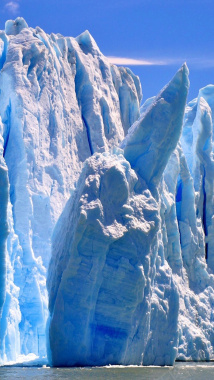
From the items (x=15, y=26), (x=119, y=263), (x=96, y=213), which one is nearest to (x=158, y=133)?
(x=96, y=213)

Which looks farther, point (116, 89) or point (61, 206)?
point (116, 89)

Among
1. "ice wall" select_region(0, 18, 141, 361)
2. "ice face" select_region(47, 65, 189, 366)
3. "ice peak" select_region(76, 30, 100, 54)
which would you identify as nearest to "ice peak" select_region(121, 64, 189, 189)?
"ice face" select_region(47, 65, 189, 366)

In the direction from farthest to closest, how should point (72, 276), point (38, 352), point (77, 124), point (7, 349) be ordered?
point (77, 124), point (38, 352), point (7, 349), point (72, 276)

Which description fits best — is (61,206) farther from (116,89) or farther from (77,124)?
(116,89)

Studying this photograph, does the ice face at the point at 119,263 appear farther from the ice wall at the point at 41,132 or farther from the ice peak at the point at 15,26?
the ice peak at the point at 15,26

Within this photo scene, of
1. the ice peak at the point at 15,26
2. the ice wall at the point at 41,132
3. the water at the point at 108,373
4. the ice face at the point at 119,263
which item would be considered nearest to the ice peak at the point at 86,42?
the ice wall at the point at 41,132

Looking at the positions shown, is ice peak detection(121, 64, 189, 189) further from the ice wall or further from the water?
the water

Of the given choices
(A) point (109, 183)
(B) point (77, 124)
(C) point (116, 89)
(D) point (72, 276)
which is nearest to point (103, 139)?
(B) point (77, 124)
